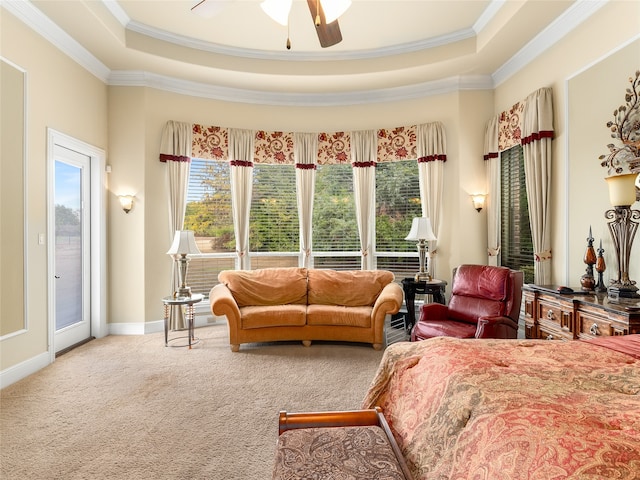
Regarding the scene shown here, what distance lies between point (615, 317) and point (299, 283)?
3458 mm

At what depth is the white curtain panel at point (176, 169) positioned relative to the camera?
532cm

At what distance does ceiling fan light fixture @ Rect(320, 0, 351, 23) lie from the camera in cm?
256

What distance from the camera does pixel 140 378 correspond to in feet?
11.9

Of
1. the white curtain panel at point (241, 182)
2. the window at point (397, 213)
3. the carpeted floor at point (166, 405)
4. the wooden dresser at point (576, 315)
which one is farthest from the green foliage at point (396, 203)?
the wooden dresser at point (576, 315)

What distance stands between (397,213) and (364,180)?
0.73m

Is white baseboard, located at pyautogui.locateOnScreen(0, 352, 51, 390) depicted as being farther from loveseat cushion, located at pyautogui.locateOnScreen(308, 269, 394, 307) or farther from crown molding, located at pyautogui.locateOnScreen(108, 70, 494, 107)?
crown molding, located at pyautogui.locateOnScreen(108, 70, 494, 107)

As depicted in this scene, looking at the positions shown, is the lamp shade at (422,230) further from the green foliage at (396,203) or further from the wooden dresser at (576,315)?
the wooden dresser at (576,315)

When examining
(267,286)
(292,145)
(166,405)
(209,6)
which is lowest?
(166,405)

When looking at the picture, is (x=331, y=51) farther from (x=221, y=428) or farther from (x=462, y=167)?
(x=221, y=428)

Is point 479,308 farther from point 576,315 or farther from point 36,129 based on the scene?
point 36,129

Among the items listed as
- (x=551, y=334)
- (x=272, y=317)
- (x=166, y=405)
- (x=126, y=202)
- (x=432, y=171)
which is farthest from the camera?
(x=432, y=171)

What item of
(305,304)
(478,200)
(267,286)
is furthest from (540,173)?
(267,286)

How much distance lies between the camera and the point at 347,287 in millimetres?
5035

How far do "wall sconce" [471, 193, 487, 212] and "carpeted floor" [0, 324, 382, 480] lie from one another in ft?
8.20
